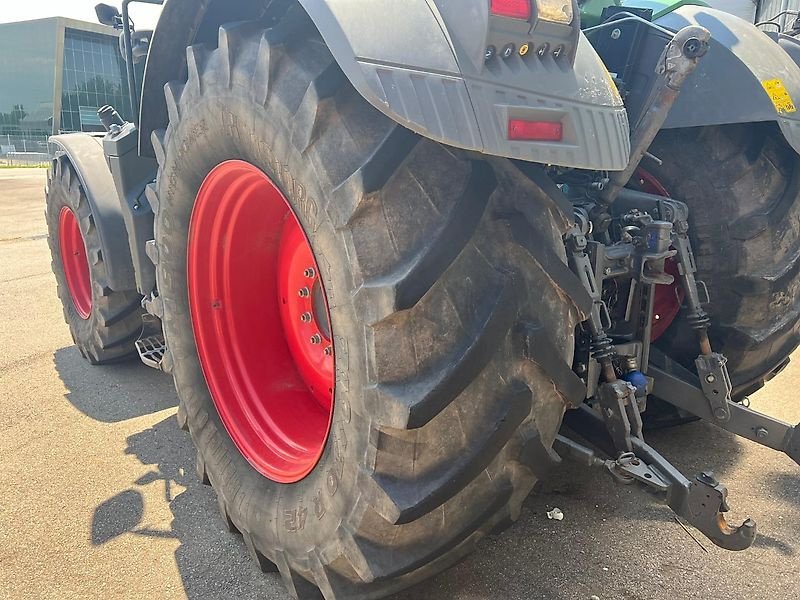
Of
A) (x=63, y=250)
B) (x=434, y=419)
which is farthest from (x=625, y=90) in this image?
(x=63, y=250)

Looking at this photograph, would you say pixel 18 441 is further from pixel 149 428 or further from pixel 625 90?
pixel 625 90

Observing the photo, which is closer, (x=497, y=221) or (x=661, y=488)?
(x=497, y=221)

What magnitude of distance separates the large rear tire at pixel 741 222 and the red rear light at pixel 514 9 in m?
1.28

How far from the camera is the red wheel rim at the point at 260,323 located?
2.22 meters

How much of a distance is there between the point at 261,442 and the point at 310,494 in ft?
1.89

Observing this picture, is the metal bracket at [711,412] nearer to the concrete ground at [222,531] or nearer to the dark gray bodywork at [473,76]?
the concrete ground at [222,531]

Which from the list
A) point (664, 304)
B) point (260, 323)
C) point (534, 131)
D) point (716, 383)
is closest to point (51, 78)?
point (260, 323)

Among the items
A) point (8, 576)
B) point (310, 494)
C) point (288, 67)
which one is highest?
point (288, 67)

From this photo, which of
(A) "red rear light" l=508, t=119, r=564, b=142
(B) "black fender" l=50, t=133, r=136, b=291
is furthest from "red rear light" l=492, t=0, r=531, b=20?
(B) "black fender" l=50, t=133, r=136, b=291

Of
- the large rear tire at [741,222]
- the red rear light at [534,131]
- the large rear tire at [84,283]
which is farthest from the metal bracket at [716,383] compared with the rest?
the large rear tire at [84,283]

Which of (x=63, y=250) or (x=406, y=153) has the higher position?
(x=406, y=153)

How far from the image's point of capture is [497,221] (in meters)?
1.44

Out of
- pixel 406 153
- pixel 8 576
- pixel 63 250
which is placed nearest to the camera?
pixel 406 153

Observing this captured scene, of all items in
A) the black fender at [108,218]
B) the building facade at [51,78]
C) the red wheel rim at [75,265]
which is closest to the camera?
the black fender at [108,218]
